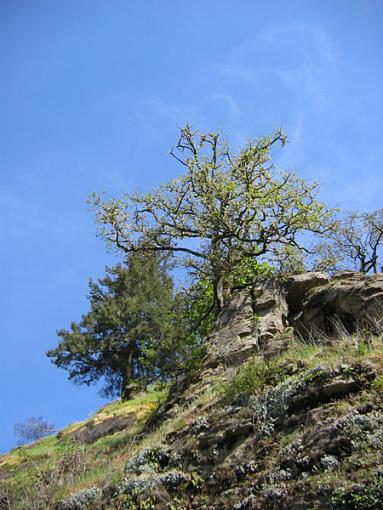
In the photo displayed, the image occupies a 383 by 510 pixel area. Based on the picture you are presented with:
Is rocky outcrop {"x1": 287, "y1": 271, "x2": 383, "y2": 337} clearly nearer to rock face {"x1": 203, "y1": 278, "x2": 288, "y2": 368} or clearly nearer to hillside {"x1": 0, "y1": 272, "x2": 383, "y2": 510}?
hillside {"x1": 0, "y1": 272, "x2": 383, "y2": 510}

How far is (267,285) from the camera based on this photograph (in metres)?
19.2

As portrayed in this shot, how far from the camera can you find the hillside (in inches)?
358

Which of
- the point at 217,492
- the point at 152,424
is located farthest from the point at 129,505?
the point at 152,424

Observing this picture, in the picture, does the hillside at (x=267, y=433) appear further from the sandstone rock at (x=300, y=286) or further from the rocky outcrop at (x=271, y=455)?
the sandstone rock at (x=300, y=286)

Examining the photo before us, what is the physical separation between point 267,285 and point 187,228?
15.4 ft

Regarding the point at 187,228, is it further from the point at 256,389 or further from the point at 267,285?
the point at 256,389

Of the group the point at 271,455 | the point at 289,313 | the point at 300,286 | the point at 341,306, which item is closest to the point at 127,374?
the point at 289,313

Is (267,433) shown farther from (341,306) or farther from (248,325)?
(248,325)

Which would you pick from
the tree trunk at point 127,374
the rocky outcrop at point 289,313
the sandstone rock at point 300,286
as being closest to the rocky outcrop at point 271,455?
the rocky outcrop at point 289,313

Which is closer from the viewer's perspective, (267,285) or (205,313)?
(267,285)

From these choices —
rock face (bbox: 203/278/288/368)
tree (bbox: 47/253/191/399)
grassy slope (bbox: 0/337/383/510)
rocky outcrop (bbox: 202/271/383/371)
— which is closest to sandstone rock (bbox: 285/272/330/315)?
rocky outcrop (bbox: 202/271/383/371)

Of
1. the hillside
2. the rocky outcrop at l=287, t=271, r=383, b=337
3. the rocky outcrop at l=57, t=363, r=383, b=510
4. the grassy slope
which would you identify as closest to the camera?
the rocky outcrop at l=57, t=363, r=383, b=510

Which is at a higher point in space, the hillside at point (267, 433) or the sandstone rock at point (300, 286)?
the sandstone rock at point (300, 286)

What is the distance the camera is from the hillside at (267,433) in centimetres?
910
